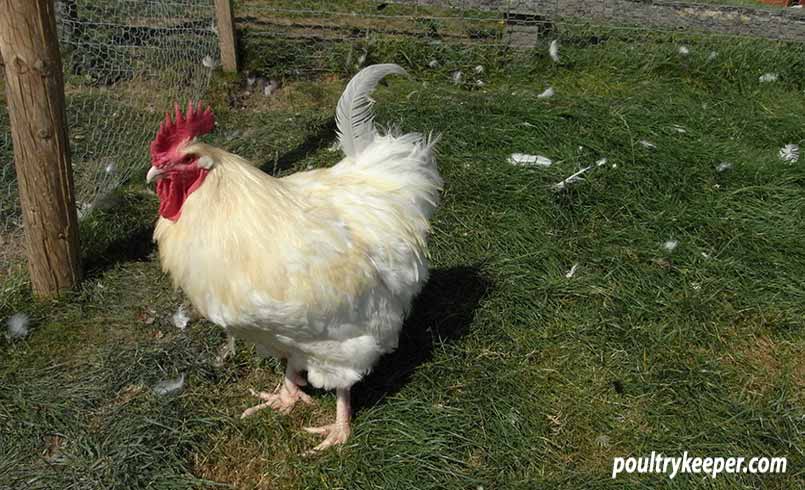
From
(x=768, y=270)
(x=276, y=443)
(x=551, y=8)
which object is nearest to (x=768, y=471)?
(x=768, y=270)

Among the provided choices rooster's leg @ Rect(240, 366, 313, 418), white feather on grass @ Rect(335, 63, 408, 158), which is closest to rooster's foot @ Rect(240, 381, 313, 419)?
rooster's leg @ Rect(240, 366, 313, 418)

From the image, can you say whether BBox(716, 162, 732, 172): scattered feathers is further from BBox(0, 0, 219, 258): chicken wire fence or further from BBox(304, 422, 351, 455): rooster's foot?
BBox(0, 0, 219, 258): chicken wire fence

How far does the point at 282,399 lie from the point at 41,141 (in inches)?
75.8

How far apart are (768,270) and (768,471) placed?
5.47 feet

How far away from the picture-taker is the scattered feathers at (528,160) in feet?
17.1

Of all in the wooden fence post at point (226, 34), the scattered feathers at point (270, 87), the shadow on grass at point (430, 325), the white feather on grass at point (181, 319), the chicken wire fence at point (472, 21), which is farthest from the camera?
the chicken wire fence at point (472, 21)

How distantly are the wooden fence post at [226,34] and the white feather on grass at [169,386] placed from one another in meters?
4.05

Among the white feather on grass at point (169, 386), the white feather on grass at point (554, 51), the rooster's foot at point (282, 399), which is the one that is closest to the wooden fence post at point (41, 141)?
the white feather on grass at point (169, 386)

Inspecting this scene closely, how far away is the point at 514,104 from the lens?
19.7 feet

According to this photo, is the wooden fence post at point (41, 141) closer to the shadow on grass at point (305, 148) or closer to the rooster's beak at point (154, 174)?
the rooster's beak at point (154, 174)

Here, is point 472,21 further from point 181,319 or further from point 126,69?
point 181,319

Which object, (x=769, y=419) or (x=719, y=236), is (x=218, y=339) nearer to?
(x=769, y=419)

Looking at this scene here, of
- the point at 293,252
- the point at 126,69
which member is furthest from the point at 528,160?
the point at 126,69

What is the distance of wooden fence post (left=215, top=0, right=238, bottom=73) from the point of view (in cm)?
622
